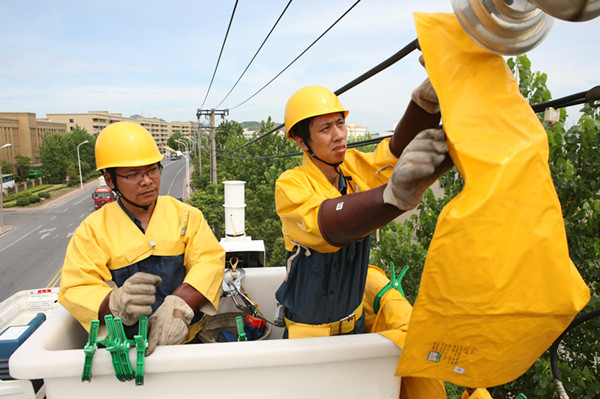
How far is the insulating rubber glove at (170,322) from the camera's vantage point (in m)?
1.96

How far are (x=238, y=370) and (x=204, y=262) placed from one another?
33.3 inches

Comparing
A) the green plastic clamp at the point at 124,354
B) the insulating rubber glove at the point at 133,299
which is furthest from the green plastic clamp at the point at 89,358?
the insulating rubber glove at the point at 133,299

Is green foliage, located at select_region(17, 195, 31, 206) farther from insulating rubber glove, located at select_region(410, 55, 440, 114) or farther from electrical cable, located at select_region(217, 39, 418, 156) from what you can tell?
insulating rubber glove, located at select_region(410, 55, 440, 114)

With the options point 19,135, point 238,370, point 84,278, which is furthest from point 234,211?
point 19,135

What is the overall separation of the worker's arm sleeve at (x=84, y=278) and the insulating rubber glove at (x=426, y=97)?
1.95m

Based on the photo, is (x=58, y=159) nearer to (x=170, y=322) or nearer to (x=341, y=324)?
(x=170, y=322)

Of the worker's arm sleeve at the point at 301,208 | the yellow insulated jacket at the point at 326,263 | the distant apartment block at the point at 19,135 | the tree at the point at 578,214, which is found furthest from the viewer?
the distant apartment block at the point at 19,135

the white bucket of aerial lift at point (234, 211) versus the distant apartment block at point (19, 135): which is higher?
the distant apartment block at point (19, 135)

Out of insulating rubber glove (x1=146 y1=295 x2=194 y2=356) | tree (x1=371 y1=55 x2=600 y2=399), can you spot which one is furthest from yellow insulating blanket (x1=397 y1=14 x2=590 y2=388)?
tree (x1=371 y1=55 x2=600 y2=399)

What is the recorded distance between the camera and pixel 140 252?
2.32 m

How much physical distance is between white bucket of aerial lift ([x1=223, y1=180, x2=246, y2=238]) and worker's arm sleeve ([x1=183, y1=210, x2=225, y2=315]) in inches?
121

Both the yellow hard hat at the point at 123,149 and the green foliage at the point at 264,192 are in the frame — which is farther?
the green foliage at the point at 264,192

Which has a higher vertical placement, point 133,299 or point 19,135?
point 19,135

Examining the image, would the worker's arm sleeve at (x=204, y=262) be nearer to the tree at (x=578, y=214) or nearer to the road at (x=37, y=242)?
the tree at (x=578, y=214)
